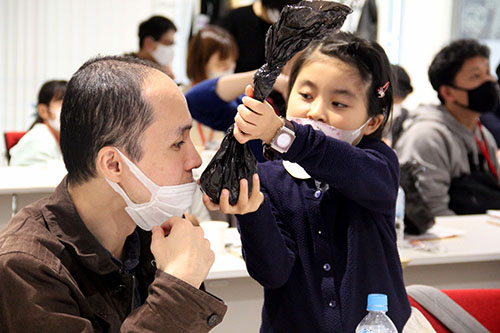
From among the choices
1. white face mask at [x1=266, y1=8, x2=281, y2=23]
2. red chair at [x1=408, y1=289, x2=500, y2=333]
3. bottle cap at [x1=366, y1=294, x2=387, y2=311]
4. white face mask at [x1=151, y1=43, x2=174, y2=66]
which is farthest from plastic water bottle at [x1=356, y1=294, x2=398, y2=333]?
white face mask at [x1=151, y1=43, x2=174, y2=66]

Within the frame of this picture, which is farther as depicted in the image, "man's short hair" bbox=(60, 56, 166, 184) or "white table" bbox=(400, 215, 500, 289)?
"white table" bbox=(400, 215, 500, 289)

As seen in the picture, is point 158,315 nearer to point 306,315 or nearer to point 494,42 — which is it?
point 306,315

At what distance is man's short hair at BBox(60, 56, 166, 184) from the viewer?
4.58 feet

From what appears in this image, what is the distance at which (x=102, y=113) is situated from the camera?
1.40 metres

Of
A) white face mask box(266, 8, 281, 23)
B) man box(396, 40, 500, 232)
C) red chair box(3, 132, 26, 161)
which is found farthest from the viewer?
red chair box(3, 132, 26, 161)

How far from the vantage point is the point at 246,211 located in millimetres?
1443

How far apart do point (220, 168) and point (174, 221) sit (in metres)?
0.18

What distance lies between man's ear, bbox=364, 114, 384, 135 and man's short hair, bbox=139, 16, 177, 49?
4260mm

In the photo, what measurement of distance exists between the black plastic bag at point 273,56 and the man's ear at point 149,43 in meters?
4.55

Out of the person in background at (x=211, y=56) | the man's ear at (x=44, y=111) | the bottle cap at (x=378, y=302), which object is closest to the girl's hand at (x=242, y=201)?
the bottle cap at (x=378, y=302)

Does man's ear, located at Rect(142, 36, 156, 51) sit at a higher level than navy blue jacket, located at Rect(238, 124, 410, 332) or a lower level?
higher

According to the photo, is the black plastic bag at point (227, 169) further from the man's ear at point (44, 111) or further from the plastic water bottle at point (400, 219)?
the man's ear at point (44, 111)

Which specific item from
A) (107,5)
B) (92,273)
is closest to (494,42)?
(107,5)

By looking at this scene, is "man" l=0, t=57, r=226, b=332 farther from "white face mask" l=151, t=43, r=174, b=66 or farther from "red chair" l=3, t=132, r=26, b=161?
"white face mask" l=151, t=43, r=174, b=66
